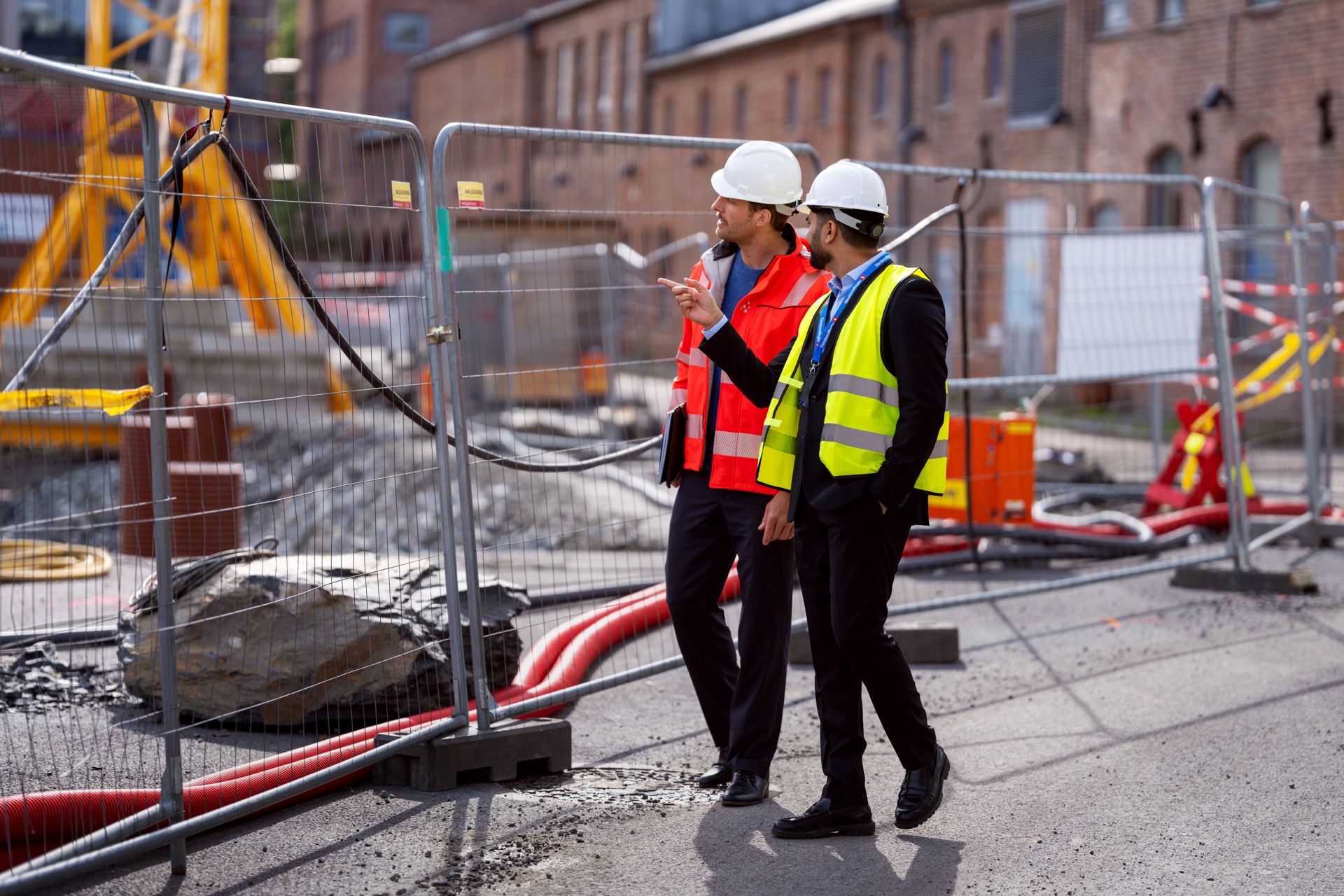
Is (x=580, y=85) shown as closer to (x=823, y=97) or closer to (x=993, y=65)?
(x=823, y=97)

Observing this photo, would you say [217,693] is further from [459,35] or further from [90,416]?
[459,35]

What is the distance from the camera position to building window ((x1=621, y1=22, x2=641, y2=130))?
46469mm

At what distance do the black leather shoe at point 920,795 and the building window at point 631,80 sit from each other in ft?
139

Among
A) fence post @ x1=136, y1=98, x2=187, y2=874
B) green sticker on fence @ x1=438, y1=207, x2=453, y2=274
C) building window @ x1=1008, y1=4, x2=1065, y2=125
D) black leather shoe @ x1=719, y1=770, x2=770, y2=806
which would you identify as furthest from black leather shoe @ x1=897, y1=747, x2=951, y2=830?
building window @ x1=1008, y1=4, x2=1065, y2=125

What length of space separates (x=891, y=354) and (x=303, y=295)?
1.96 meters

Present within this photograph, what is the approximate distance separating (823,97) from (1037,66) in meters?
8.23

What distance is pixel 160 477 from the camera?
4.39 metres

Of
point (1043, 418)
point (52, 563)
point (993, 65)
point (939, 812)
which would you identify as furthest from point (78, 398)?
point (993, 65)

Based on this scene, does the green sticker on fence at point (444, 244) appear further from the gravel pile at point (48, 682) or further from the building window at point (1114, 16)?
the building window at point (1114, 16)

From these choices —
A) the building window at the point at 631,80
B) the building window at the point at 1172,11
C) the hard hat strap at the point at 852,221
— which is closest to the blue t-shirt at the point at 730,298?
the hard hat strap at the point at 852,221

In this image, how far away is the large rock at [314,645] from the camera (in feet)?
18.9

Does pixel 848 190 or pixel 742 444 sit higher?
pixel 848 190

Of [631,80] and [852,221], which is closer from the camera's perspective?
[852,221]

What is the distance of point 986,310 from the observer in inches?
667
